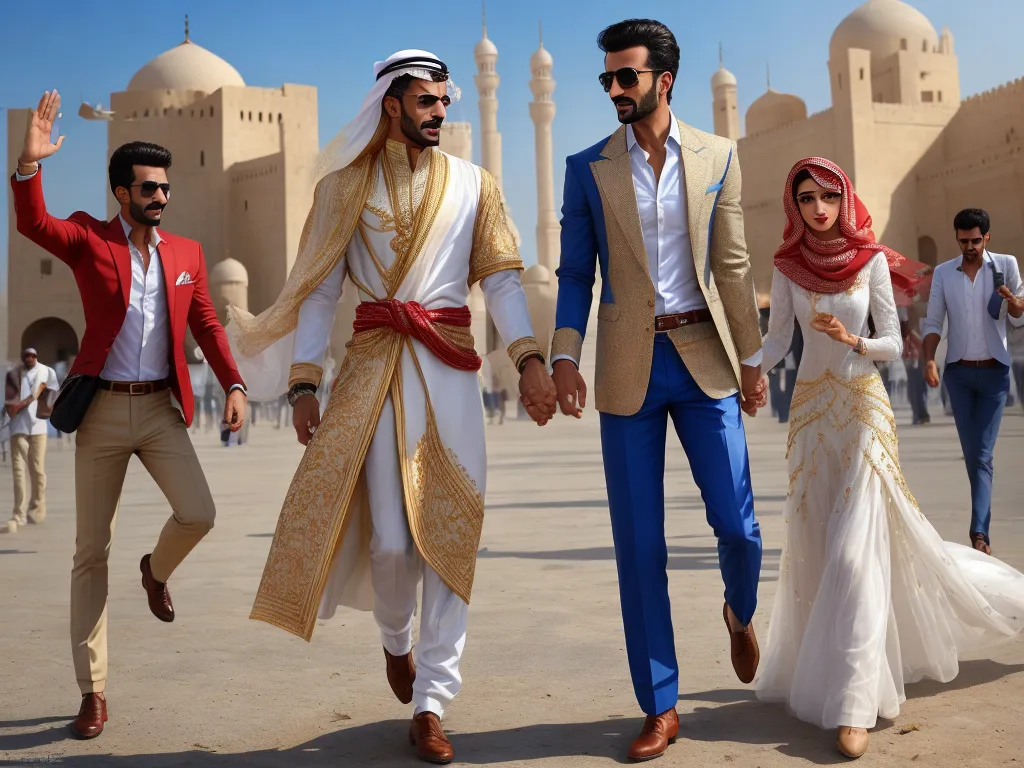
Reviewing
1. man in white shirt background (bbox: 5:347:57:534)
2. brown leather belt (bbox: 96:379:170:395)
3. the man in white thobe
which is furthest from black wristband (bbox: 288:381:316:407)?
man in white shirt background (bbox: 5:347:57:534)

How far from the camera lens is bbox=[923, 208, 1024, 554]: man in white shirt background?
603cm

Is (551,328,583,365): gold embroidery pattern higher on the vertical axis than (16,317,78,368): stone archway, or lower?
lower

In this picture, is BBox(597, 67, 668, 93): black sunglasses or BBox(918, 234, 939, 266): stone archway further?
BBox(918, 234, 939, 266): stone archway

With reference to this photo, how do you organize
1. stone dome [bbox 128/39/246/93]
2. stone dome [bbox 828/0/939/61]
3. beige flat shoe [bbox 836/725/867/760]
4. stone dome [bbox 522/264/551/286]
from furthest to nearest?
stone dome [bbox 128/39/246/93], stone dome [bbox 522/264/551/286], stone dome [bbox 828/0/939/61], beige flat shoe [bbox 836/725/867/760]

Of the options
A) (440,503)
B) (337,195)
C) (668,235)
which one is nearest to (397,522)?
(440,503)

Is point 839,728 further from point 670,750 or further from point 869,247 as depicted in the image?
point 869,247

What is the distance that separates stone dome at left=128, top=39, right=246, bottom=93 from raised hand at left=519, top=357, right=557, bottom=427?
4785 centimetres

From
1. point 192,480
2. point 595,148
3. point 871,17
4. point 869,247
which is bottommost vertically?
point 192,480

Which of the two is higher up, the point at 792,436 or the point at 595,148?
the point at 595,148

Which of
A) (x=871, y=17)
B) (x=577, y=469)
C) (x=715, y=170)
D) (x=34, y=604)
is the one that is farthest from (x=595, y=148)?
(x=871, y=17)

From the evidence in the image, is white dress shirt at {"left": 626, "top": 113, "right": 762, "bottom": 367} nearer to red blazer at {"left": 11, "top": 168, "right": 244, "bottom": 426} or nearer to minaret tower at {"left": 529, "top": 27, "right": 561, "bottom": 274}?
red blazer at {"left": 11, "top": 168, "right": 244, "bottom": 426}

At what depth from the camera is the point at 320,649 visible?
4762 millimetres

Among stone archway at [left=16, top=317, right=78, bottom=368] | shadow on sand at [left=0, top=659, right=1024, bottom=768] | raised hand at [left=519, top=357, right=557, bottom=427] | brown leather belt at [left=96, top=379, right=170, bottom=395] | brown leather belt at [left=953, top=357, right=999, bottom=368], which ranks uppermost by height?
stone archway at [left=16, top=317, right=78, bottom=368]

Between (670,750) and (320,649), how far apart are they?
1.80 meters
